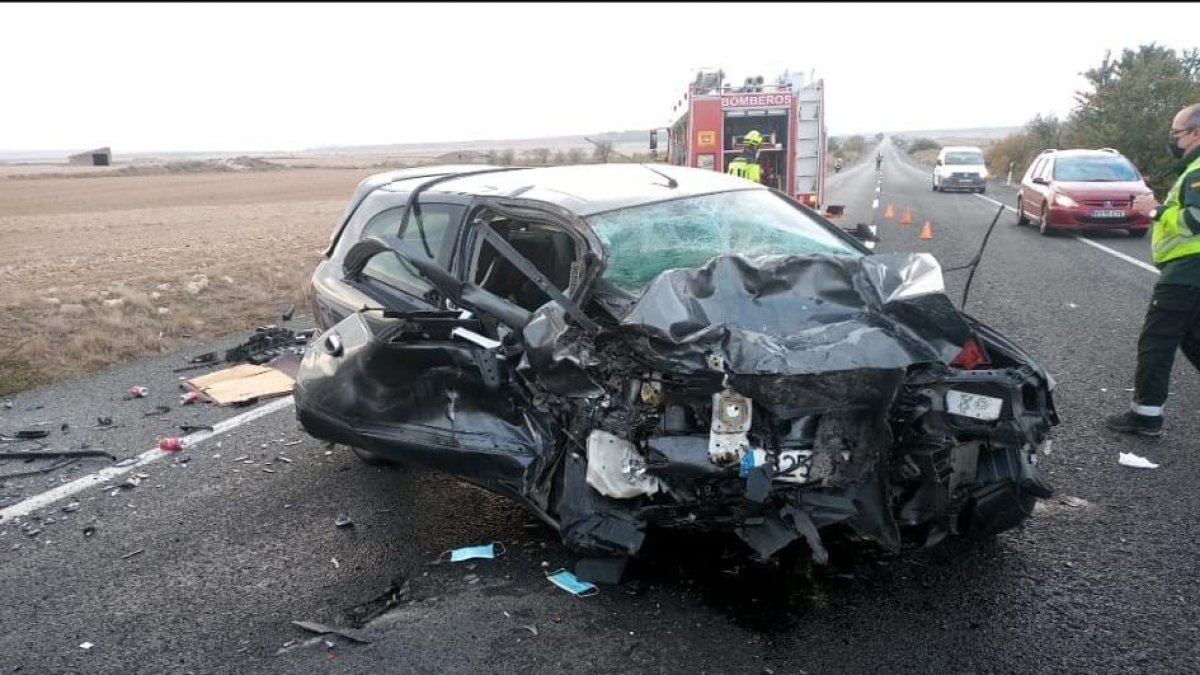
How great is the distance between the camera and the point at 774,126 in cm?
1501

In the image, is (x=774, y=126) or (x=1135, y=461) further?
(x=774, y=126)

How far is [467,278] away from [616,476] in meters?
1.43

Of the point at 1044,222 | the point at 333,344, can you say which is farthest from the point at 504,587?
the point at 1044,222

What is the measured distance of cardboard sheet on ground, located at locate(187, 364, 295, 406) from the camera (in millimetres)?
6121

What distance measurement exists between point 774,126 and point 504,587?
13172mm

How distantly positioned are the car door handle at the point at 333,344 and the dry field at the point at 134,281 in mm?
4339

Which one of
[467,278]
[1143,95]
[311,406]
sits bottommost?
[311,406]

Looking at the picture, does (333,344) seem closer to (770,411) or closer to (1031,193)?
(770,411)

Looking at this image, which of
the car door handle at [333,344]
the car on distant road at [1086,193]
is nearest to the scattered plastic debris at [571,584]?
the car door handle at [333,344]

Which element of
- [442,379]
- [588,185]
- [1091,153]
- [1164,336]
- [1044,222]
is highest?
[1091,153]

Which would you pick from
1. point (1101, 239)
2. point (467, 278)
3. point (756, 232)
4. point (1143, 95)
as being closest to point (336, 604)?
point (467, 278)

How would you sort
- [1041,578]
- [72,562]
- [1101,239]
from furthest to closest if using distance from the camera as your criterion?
[1101,239], [72,562], [1041,578]

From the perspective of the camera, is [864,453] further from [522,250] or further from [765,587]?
[522,250]

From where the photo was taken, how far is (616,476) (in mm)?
3053
